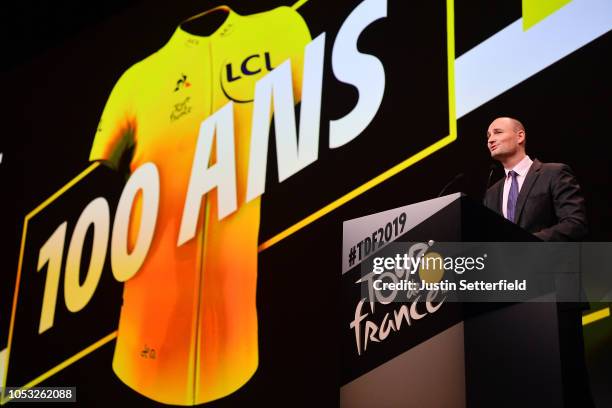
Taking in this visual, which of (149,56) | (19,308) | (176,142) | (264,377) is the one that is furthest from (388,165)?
(19,308)

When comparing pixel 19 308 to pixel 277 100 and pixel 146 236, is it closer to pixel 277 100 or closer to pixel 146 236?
pixel 146 236

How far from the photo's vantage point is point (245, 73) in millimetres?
3141

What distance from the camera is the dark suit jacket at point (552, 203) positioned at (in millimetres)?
1850

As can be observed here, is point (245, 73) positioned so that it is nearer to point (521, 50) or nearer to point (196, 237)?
point (196, 237)

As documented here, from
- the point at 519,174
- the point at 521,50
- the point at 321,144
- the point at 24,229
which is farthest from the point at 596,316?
the point at 24,229

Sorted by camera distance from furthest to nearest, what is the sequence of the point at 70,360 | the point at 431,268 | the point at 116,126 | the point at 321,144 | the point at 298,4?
the point at 116,126 < the point at 70,360 < the point at 298,4 < the point at 321,144 < the point at 431,268

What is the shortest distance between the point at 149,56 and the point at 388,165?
1.68 metres

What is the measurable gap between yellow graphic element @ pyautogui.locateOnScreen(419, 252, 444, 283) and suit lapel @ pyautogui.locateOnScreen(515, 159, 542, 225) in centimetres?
64

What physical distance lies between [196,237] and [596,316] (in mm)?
1750

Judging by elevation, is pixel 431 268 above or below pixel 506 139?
below

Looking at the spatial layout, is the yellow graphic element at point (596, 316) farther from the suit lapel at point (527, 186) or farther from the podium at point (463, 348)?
the podium at point (463, 348)

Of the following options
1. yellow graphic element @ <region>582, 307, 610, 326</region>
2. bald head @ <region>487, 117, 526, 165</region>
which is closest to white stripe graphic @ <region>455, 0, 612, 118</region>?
bald head @ <region>487, 117, 526, 165</region>

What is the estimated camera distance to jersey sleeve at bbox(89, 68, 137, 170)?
3.60 meters

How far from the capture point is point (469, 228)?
1.30 meters
